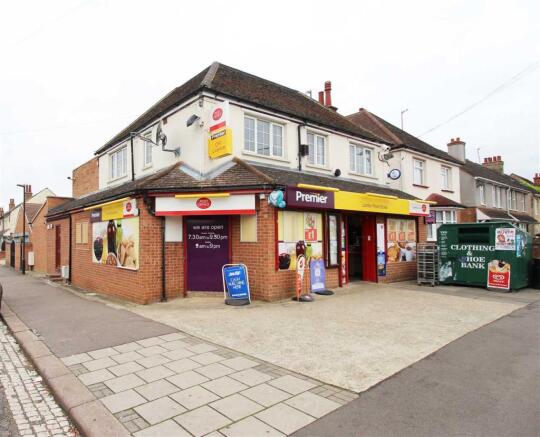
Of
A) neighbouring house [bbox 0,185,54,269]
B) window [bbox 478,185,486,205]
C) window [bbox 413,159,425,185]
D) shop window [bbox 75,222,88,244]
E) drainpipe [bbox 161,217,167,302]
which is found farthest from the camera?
neighbouring house [bbox 0,185,54,269]

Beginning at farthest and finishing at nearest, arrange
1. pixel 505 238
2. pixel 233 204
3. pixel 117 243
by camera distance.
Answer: pixel 505 238
pixel 117 243
pixel 233 204

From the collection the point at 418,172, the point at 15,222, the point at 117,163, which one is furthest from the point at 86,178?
the point at 15,222

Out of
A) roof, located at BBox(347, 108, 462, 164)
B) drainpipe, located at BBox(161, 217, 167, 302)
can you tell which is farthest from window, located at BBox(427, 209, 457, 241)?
drainpipe, located at BBox(161, 217, 167, 302)

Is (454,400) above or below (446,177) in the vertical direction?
below

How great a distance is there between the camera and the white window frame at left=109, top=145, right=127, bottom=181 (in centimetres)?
1460

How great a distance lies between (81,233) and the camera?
1435cm

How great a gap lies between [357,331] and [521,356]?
2.44m

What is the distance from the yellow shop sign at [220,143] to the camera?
9367 mm

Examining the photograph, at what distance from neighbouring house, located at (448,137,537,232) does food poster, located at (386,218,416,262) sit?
1061cm

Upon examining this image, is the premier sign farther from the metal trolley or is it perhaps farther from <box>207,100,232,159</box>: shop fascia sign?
the metal trolley

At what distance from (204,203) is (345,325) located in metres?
4.68

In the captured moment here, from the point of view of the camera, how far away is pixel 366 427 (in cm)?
331

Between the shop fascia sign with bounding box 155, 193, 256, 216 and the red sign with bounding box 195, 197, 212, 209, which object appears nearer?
the shop fascia sign with bounding box 155, 193, 256, 216

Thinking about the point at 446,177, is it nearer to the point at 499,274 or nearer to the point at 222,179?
the point at 499,274
